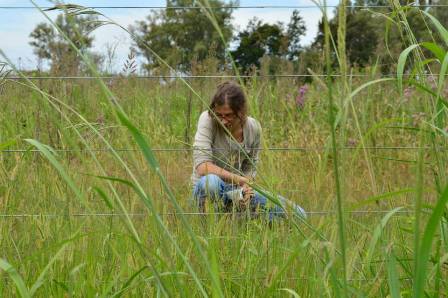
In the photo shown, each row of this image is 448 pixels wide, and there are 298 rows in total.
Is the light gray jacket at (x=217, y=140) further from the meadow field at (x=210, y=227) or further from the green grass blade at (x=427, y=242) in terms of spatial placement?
the green grass blade at (x=427, y=242)

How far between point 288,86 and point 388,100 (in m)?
0.68

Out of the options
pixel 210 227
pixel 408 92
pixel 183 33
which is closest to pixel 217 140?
pixel 408 92

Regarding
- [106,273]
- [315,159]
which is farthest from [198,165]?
[106,273]

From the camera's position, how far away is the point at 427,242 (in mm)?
985

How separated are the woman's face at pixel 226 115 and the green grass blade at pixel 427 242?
2.28m

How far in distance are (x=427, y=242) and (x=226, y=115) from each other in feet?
7.83

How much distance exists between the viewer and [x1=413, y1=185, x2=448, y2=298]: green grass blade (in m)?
0.96

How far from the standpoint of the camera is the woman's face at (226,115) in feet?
10.8

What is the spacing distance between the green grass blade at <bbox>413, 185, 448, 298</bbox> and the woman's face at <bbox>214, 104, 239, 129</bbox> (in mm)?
2283

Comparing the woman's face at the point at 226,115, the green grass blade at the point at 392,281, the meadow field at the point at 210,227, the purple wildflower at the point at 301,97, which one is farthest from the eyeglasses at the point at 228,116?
the green grass blade at the point at 392,281

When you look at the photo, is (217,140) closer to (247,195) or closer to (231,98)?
(231,98)

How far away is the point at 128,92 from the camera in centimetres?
446

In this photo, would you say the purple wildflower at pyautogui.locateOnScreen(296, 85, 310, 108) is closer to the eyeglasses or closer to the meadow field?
the meadow field

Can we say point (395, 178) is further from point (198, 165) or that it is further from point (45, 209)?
point (45, 209)
